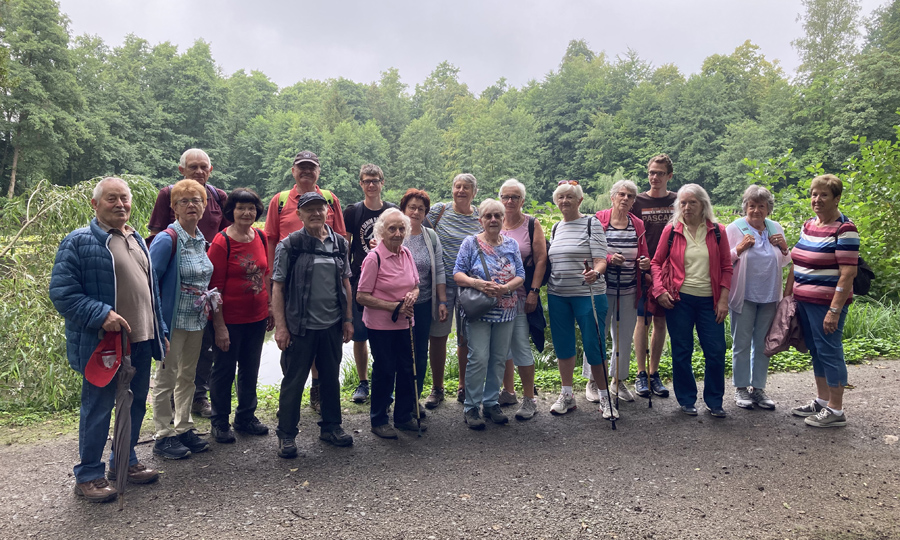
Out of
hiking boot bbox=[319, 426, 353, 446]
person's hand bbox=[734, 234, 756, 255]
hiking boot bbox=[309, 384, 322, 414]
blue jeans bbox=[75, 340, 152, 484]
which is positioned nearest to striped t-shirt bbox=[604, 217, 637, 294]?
person's hand bbox=[734, 234, 756, 255]

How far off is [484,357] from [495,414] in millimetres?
494

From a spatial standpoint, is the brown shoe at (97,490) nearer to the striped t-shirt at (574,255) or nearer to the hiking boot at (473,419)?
the hiking boot at (473,419)

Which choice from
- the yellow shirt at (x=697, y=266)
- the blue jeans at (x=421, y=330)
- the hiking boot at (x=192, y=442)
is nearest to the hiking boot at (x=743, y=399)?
the yellow shirt at (x=697, y=266)

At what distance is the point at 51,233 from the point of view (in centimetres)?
584

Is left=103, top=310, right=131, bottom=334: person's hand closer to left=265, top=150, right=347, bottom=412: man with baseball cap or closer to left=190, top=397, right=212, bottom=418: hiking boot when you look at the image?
left=265, top=150, right=347, bottom=412: man with baseball cap

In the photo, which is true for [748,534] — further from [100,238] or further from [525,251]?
[100,238]

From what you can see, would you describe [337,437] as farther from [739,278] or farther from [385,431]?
[739,278]

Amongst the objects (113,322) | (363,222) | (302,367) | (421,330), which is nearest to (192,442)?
(302,367)

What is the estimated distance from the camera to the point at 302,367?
13.2ft

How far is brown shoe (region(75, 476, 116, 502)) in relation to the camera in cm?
330

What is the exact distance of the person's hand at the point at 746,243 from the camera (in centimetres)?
480

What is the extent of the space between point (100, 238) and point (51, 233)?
329cm

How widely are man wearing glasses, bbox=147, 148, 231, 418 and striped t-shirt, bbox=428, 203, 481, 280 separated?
69.6 inches

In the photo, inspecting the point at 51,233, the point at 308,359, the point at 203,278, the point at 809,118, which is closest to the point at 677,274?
the point at 308,359
